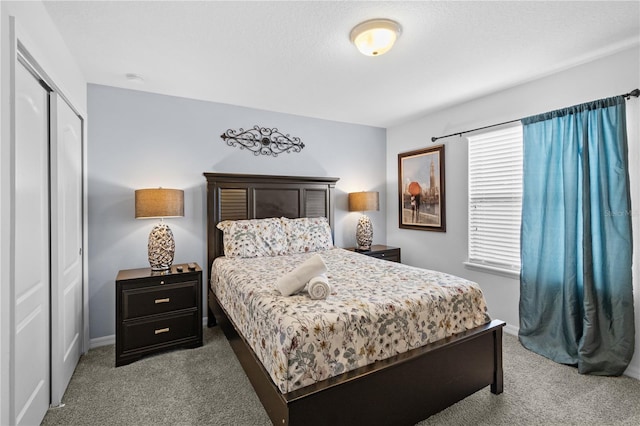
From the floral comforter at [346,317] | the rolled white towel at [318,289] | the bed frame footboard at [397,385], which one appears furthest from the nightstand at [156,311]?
the rolled white towel at [318,289]

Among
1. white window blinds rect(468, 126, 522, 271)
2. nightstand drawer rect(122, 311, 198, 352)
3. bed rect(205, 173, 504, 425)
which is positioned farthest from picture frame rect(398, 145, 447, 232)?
nightstand drawer rect(122, 311, 198, 352)

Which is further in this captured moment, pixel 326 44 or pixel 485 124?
pixel 485 124

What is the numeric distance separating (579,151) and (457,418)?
2308 mm

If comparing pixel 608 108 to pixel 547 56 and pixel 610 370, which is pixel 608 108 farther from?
pixel 610 370

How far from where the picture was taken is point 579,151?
256 centimetres

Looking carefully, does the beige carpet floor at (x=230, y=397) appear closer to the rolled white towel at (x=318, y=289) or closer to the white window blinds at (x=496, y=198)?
the rolled white towel at (x=318, y=289)

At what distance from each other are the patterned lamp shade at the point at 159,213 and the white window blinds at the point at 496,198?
321cm

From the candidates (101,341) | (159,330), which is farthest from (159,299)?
(101,341)

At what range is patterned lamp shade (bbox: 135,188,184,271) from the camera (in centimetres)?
283

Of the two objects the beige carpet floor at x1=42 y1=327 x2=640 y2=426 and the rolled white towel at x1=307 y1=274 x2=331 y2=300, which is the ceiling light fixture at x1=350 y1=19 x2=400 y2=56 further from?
the beige carpet floor at x1=42 y1=327 x2=640 y2=426

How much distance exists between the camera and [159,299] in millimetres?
2748

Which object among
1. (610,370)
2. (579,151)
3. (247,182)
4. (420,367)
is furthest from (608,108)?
(247,182)

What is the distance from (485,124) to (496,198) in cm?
82

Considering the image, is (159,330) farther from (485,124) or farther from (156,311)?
(485,124)
